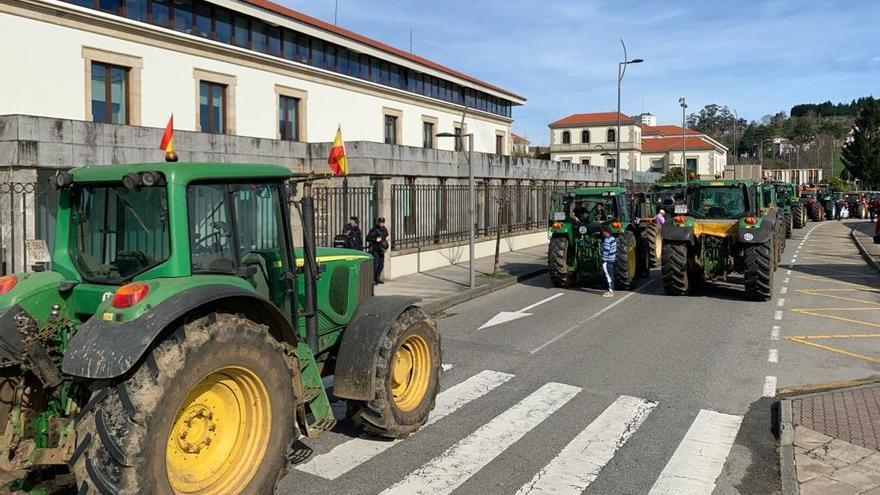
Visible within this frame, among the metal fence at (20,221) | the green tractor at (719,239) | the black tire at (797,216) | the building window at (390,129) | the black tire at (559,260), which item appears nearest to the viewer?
the metal fence at (20,221)

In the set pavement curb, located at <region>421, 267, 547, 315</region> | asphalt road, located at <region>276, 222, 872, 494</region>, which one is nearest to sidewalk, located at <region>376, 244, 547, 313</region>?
pavement curb, located at <region>421, 267, 547, 315</region>

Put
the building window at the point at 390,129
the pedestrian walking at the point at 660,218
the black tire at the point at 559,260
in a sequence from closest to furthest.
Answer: the black tire at the point at 559,260 → the pedestrian walking at the point at 660,218 → the building window at the point at 390,129

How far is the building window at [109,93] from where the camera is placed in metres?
21.4

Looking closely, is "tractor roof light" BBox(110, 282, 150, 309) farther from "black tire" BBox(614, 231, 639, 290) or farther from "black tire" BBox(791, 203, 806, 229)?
"black tire" BBox(791, 203, 806, 229)

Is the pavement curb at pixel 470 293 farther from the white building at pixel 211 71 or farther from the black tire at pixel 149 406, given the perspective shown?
the white building at pixel 211 71

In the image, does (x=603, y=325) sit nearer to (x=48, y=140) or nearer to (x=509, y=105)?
(x=48, y=140)

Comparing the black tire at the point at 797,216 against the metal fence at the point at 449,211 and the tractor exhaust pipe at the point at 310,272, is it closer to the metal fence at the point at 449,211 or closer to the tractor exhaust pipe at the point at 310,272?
the metal fence at the point at 449,211

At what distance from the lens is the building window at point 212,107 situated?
25172 millimetres

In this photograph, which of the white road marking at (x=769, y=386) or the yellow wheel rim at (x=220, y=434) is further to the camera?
the white road marking at (x=769, y=386)

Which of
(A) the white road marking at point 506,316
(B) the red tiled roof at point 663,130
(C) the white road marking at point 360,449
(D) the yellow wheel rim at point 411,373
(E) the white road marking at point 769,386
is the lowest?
(C) the white road marking at point 360,449

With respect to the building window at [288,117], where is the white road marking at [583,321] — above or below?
below

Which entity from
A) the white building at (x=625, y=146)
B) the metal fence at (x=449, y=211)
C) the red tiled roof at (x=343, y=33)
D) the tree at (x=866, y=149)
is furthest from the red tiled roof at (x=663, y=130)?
the metal fence at (x=449, y=211)

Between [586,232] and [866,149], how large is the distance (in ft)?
277

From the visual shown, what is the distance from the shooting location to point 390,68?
3594 cm
